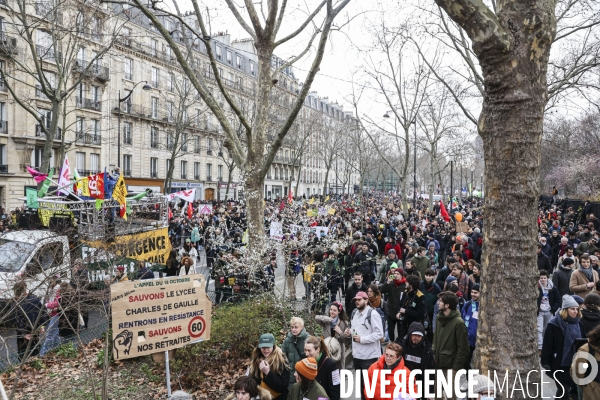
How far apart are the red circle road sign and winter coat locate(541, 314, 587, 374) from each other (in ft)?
14.1

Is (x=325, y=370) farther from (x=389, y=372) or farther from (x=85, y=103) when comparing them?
(x=85, y=103)

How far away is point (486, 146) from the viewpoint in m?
4.12

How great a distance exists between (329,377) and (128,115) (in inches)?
1657

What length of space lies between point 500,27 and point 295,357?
3926mm

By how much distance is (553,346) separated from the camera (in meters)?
5.62

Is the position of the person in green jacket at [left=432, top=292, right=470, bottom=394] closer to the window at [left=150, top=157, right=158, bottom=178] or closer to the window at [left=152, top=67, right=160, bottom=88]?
the window at [left=150, top=157, right=158, bottom=178]

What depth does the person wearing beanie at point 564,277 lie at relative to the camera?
9227 mm

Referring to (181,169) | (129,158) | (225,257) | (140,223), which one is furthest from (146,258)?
(181,169)

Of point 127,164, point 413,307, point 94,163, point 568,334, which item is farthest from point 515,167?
point 127,164

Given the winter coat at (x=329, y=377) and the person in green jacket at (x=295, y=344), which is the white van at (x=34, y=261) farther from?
the winter coat at (x=329, y=377)

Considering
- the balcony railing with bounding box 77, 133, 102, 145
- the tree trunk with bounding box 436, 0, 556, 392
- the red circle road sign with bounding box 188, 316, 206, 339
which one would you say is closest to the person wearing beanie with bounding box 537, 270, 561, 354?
the tree trunk with bounding box 436, 0, 556, 392

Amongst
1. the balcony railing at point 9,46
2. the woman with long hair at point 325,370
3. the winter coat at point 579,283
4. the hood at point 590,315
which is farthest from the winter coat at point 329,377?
the balcony railing at point 9,46

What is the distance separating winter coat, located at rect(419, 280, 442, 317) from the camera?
25.5 feet

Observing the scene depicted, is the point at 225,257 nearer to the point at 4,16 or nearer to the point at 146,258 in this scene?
the point at 146,258
